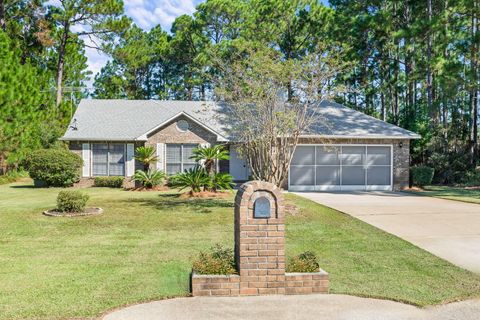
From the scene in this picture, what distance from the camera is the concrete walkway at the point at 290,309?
533cm

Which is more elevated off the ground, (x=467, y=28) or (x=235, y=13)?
(x=235, y=13)

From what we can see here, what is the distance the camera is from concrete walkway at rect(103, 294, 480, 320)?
533 centimetres

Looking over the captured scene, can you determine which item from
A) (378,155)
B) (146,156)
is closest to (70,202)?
(146,156)

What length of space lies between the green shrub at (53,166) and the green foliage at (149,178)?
3.55m

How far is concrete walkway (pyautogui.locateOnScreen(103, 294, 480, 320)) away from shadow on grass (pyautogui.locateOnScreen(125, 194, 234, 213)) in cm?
771

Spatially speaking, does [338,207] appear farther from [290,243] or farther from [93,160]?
[93,160]

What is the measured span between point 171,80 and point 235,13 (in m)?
10.4

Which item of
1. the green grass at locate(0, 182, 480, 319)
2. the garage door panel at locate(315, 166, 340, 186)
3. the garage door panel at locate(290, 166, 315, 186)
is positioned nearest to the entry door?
the garage door panel at locate(290, 166, 315, 186)

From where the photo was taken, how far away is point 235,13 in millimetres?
37406

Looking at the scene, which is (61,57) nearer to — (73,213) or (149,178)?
(149,178)

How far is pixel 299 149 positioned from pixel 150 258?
47.5 ft

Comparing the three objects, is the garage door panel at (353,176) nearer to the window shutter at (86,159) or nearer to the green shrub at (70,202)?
the window shutter at (86,159)

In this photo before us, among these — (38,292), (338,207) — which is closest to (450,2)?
(338,207)

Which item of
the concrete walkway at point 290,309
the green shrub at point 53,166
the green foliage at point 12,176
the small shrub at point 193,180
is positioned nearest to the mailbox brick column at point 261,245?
the concrete walkway at point 290,309
